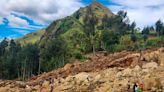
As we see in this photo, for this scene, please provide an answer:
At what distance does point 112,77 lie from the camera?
45062mm

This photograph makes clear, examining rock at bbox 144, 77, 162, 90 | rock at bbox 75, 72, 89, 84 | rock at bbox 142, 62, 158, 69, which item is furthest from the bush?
rock at bbox 144, 77, 162, 90

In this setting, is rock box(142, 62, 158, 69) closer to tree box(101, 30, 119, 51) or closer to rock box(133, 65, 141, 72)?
rock box(133, 65, 141, 72)

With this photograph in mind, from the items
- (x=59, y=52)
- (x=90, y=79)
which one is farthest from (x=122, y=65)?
(x=59, y=52)

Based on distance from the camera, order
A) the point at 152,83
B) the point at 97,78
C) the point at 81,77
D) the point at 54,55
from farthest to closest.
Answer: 1. the point at 54,55
2. the point at 81,77
3. the point at 97,78
4. the point at 152,83

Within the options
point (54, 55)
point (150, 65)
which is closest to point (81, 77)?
point (150, 65)

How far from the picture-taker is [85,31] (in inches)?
5472

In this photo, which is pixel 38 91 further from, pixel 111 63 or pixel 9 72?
pixel 9 72

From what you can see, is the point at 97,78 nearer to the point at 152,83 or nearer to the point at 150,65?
the point at 150,65

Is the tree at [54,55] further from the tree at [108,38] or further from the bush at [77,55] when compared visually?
the tree at [108,38]

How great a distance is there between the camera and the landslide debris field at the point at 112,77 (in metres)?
41.4

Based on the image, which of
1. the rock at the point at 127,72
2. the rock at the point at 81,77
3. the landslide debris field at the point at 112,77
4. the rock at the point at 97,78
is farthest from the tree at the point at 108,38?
the rock at the point at 127,72

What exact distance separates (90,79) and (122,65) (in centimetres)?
553

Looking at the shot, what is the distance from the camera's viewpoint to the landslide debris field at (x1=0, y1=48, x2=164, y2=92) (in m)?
41.4

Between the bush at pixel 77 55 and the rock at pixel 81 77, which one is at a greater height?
the bush at pixel 77 55
